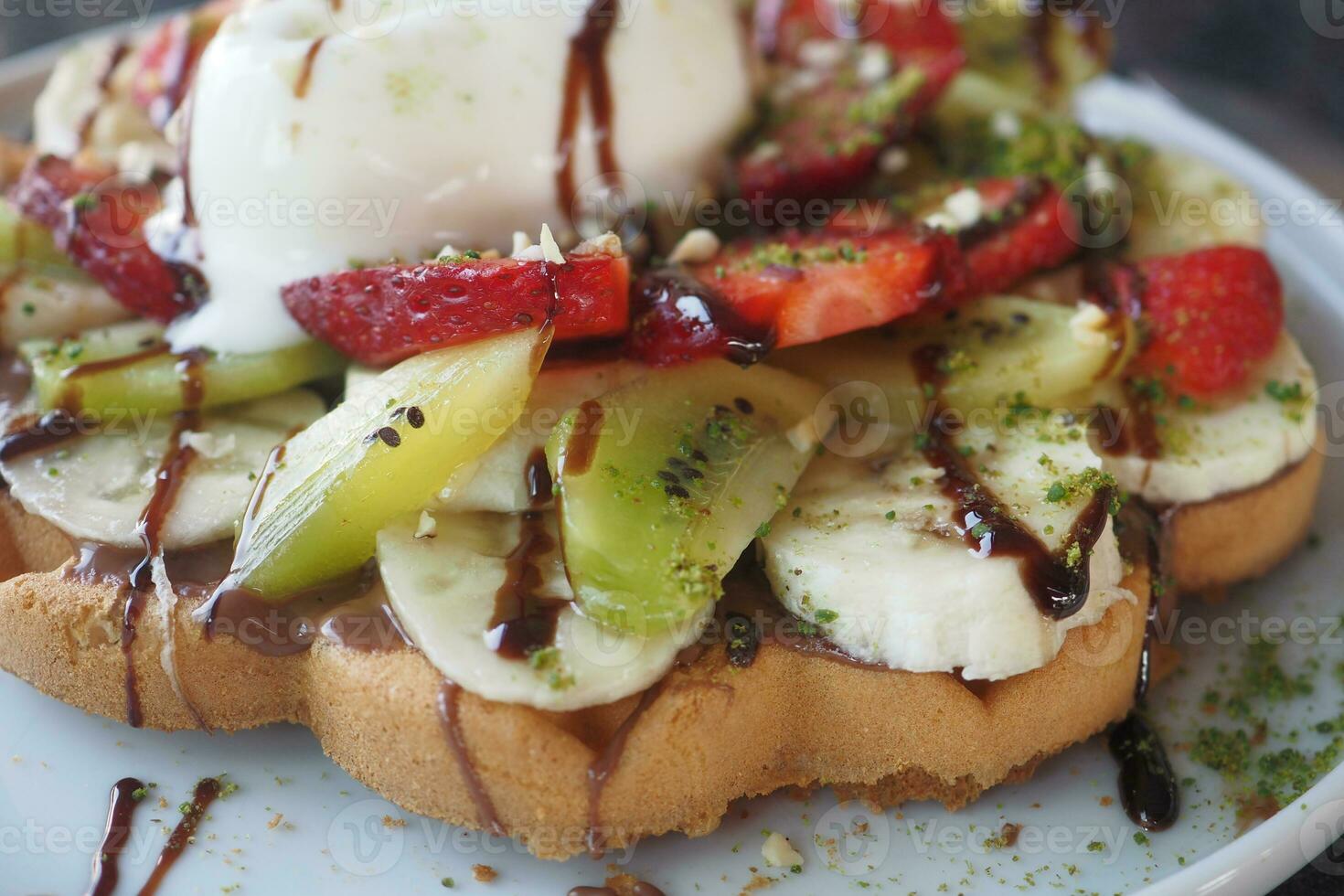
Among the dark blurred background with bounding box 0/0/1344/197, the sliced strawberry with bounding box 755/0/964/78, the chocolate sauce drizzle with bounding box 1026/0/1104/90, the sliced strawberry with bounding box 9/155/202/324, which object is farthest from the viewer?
the dark blurred background with bounding box 0/0/1344/197

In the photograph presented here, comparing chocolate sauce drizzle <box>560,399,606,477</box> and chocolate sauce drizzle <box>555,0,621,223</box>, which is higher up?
chocolate sauce drizzle <box>555,0,621,223</box>

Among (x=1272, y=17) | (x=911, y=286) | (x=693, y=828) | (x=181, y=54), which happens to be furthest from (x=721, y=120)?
(x=1272, y=17)

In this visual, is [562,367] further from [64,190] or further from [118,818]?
[64,190]

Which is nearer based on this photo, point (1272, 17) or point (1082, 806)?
point (1082, 806)

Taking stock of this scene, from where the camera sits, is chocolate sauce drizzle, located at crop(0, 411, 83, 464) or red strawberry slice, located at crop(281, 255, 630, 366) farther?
chocolate sauce drizzle, located at crop(0, 411, 83, 464)

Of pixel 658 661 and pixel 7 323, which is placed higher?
pixel 7 323

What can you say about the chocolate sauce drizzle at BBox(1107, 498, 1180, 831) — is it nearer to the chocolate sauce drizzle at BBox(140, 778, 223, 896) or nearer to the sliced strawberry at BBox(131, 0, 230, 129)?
the chocolate sauce drizzle at BBox(140, 778, 223, 896)

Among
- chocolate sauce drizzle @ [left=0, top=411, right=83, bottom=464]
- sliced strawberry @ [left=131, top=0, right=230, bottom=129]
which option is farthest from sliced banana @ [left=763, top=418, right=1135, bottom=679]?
sliced strawberry @ [left=131, top=0, right=230, bottom=129]
